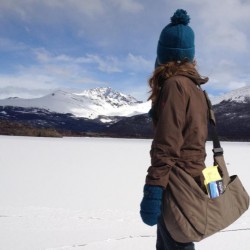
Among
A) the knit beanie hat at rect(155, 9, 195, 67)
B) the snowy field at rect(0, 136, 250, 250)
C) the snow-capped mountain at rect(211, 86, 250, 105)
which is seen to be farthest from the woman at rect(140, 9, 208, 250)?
the snow-capped mountain at rect(211, 86, 250, 105)

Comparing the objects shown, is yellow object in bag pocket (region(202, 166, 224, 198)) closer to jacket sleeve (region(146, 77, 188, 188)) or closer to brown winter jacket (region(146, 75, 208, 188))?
brown winter jacket (region(146, 75, 208, 188))

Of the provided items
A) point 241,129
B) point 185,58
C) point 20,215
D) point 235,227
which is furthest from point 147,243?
point 241,129

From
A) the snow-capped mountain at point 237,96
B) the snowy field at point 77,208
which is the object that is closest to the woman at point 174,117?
the snowy field at point 77,208

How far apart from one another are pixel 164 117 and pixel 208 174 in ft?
1.20

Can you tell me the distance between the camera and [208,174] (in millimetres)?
1904

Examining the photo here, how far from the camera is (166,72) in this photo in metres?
1.94

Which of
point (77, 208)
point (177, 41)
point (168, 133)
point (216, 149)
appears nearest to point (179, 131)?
point (168, 133)

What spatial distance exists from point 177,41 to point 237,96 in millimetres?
190917

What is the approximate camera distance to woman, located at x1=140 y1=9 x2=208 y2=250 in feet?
5.89

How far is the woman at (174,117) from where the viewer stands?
70.6 inches

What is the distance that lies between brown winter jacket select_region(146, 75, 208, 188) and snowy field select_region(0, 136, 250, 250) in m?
1.90

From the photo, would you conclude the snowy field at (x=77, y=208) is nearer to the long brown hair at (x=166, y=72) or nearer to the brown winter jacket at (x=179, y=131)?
the brown winter jacket at (x=179, y=131)

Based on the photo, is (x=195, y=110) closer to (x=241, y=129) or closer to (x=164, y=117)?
(x=164, y=117)

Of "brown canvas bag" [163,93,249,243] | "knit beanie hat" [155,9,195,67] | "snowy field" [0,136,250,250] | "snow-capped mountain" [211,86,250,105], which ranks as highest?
"snow-capped mountain" [211,86,250,105]
